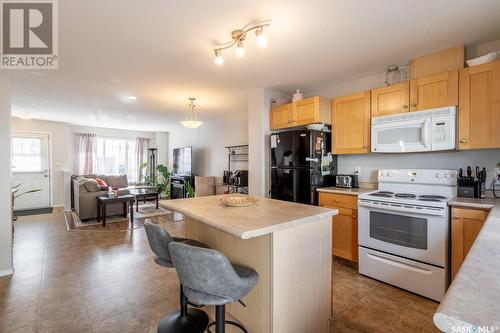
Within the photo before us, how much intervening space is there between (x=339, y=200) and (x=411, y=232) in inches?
32.4

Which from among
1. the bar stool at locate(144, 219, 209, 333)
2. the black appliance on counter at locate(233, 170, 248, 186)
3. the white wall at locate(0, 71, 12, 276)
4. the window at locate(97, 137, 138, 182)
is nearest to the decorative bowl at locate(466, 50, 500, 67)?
the bar stool at locate(144, 219, 209, 333)

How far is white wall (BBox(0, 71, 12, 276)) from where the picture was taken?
2.67m

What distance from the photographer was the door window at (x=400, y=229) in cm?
223

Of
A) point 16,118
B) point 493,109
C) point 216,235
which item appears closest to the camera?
point 216,235

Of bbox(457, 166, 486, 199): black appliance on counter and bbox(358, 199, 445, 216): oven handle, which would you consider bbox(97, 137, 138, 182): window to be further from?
bbox(457, 166, 486, 199): black appliance on counter

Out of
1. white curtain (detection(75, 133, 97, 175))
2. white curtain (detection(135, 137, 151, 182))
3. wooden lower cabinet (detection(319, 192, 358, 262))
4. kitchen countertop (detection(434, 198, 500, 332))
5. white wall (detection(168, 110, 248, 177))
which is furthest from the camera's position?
white curtain (detection(135, 137, 151, 182))

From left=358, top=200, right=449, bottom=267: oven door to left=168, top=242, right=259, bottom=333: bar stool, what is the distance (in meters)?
1.82

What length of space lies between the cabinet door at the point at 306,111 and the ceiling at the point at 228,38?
1.13 feet

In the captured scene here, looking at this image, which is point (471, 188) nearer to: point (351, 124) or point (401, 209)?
point (401, 209)

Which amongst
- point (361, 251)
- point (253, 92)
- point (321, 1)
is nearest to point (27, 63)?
point (253, 92)

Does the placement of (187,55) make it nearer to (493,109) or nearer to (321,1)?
(321,1)

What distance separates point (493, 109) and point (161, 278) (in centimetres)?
368

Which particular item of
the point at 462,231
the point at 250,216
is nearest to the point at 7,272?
the point at 250,216

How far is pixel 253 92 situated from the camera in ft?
12.7
